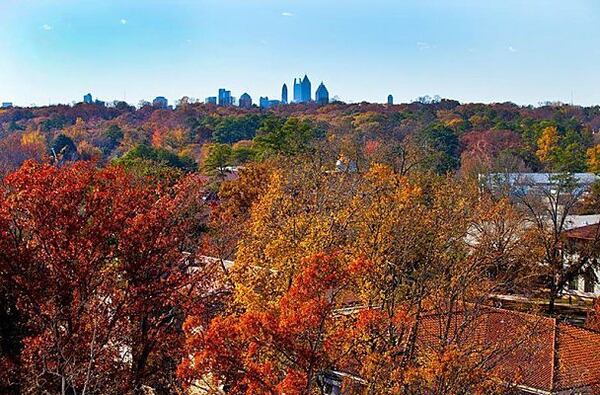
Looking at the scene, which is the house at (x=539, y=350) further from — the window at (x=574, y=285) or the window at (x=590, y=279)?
the window at (x=574, y=285)

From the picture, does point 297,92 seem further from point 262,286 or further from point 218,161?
point 262,286

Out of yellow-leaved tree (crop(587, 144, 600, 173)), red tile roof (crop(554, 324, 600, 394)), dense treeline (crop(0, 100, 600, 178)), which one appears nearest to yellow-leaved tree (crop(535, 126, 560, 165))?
dense treeline (crop(0, 100, 600, 178))

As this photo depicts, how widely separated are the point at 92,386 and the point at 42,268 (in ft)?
6.24

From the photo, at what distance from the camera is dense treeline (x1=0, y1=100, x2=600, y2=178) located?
122 feet

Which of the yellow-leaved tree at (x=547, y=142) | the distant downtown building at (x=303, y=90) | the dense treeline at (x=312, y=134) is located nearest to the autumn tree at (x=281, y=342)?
the dense treeline at (x=312, y=134)

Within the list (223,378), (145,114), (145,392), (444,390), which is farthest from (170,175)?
(145,114)

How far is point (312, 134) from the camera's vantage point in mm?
39469

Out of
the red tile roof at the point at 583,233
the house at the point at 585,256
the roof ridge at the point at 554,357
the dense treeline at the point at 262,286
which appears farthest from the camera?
the red tile roof at the point at 583,233

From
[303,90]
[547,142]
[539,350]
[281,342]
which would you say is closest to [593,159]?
[547,142]

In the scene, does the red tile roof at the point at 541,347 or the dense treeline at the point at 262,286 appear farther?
the red tile roof at the point at 541,347

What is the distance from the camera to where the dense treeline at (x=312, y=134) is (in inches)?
1467

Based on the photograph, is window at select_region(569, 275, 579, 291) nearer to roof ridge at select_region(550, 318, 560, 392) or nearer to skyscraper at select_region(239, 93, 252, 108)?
roof ridge at select_region(550, 318, 560, 392)

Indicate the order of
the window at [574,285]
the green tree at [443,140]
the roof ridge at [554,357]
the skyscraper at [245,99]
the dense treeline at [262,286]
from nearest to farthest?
the dense treeline at [262,286] → the roof ridge at [554,357] → the window at [574,285] → the green tree at [443,140] → the skyscraper at [245,99]

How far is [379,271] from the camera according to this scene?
38.1 feet
